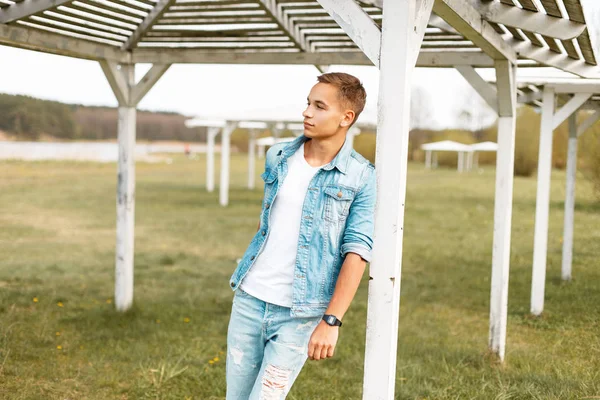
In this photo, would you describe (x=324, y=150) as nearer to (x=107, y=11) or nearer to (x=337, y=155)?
(x=337, y=155)

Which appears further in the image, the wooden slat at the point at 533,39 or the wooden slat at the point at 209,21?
the wooden slat at the point at 209,21

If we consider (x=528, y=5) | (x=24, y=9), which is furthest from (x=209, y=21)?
(x=528, y=5)

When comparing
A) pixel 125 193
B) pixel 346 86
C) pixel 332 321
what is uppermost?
pixel 346 86

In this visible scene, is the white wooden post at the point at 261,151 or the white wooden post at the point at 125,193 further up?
the white wooden post at the point at 261,151

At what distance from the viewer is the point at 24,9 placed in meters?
4.76

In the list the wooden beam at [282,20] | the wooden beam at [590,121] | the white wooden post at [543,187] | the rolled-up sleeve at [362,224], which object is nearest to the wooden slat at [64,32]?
the wooden beam at [282,20]

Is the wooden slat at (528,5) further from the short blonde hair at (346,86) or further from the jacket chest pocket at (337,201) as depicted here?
the jacket chest pocket at (337,201)

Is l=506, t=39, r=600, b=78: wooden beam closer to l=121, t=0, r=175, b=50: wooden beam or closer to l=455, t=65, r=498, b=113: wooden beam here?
l=455, t=65, r=498, b=113: wooden beam

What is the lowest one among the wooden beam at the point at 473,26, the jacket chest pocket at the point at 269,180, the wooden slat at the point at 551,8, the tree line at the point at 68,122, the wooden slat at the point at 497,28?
the jacket chest pocket at the point at 269,180

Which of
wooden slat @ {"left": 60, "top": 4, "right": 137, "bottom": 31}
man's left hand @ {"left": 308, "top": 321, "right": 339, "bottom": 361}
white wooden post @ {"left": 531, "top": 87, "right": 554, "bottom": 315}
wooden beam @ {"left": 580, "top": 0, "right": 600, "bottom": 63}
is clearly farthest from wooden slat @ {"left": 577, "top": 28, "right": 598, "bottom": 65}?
wooden slat @ {"left": 60, "top": 4, "right": 137, "bottom": 31}

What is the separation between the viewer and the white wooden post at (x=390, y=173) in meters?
2.95

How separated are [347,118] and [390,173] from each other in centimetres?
37

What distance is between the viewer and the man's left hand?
2562 millimetres

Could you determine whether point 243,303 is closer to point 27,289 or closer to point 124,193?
point 124,193
